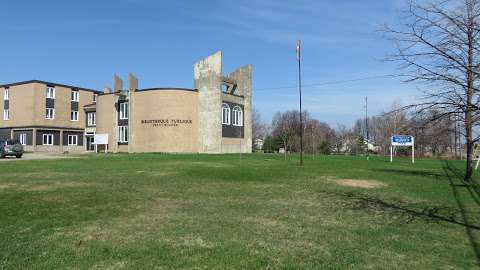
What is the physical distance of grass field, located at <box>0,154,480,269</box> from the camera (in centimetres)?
520

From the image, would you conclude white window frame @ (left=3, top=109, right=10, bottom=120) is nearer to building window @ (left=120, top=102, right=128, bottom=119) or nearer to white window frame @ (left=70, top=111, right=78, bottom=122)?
white window frame @ (left=70, top=111, right=78, bottom=122)

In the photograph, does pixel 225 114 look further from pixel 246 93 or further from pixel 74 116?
pixel 74 116

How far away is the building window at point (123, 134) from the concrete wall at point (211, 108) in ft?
31.9

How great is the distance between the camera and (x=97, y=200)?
993 cm

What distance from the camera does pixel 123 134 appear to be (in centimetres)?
5103

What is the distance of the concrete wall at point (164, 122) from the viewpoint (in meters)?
47.0

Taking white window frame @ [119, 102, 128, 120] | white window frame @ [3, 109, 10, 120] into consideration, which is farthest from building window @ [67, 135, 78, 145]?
white window frame @ [119, 102, 128, 120]

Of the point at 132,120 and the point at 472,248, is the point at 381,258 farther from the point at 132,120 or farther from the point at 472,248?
the point at 132,120

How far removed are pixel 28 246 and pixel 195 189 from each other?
6.98 meters

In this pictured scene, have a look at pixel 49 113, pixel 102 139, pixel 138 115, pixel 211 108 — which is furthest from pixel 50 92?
pixel 211 108

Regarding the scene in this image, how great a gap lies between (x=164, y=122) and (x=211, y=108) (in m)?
6.15

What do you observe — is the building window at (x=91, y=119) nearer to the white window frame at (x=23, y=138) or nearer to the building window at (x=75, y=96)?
the building window at (x=75, y=96)

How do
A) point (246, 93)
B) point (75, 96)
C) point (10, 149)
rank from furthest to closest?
point (75, 96), point (246, 93), point (10, 149)

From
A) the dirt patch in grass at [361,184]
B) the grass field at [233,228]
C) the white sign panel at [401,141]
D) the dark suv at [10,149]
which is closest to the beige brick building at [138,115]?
the dark suv at [10,149]
